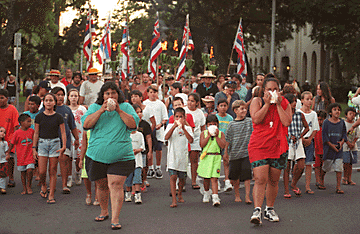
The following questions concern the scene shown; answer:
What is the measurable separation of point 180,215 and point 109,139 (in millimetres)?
1729

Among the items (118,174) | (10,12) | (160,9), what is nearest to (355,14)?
(160,9)

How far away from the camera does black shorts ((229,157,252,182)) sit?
8.63m

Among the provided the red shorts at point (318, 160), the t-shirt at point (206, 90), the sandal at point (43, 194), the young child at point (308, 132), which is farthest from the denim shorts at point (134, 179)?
the t-shirt at point (206, 90)

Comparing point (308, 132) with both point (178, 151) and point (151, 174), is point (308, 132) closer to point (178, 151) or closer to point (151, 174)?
point (178, 151)

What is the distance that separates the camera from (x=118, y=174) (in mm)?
A: 6527

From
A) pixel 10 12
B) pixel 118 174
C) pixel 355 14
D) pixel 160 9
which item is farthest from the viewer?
pixel 160 9

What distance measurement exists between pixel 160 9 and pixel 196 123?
94.8 ft

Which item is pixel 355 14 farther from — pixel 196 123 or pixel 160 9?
pixel 196 123

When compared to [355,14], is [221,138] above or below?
below

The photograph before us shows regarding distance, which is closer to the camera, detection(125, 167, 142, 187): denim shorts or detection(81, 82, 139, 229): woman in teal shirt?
detection(81, 82, 139, 229): woman in teal shirt

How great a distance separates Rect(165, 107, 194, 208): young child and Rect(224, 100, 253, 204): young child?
2.32 feet

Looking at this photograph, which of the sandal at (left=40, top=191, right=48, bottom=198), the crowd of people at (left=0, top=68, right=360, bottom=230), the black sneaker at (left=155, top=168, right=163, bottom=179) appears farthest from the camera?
the black sneaker at (left=155, top=168, right=163, bottom=179)

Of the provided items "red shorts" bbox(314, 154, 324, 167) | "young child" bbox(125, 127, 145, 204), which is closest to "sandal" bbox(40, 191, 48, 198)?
"young child" bbox(125, 127, 145, 204)

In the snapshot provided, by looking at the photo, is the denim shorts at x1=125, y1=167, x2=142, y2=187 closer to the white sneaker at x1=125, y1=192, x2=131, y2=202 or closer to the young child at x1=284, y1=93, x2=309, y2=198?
the white sneaker at x1=125, y1=192, x2=131, y2=202
